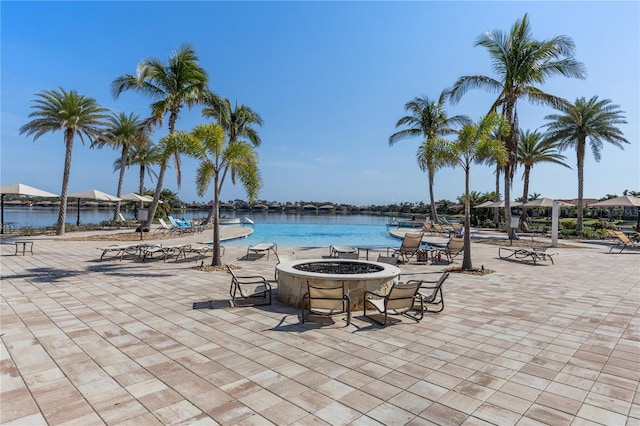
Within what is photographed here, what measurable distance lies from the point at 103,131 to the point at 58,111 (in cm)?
283

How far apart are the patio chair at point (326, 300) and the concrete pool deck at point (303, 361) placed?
0.21 m

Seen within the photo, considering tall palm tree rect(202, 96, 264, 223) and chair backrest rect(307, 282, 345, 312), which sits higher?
tall palm tree rect(202, 96, 264, 223)

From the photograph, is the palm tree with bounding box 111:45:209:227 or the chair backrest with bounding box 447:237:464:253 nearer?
the chair backrest with bounding box 447:237:464:253

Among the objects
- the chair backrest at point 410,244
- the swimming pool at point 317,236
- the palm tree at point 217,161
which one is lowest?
the swimming pool at point 317,236

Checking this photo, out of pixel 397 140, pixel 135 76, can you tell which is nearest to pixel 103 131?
pixel 135 76

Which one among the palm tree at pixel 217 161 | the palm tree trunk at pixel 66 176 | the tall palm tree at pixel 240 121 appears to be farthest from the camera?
the tall palm tree at pixel 240 121

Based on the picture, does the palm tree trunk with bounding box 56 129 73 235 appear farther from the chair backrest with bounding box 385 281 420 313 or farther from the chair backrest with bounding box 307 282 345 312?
the chair backrest with bounding box 385 281 420 313

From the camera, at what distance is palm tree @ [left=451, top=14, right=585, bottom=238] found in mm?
16422

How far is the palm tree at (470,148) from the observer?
403 inches

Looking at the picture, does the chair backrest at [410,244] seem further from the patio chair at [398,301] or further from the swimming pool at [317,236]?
the swimming pool at [317,236]

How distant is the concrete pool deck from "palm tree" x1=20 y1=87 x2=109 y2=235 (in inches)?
569

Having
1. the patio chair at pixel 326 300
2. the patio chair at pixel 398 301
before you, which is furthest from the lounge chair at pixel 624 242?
the patio chair at pixel 326 300

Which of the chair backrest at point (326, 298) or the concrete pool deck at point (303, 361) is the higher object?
the chair backrest at point (326, 298)

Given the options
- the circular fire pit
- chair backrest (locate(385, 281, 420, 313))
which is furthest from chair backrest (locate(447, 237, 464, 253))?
chair backrest (locate(385, 281, 420, 313))
